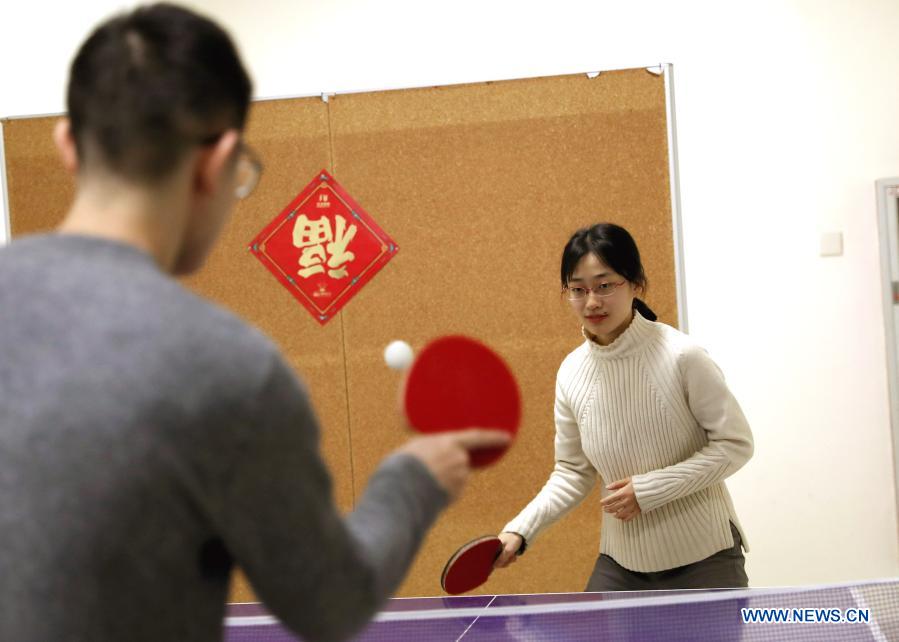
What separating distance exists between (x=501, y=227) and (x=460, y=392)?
2826 millimetres

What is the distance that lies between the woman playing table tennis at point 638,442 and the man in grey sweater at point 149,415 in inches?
60.0

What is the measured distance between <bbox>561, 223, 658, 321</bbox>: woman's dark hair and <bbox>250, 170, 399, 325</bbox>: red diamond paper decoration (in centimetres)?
152

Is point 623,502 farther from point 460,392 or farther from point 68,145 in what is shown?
point 68,145

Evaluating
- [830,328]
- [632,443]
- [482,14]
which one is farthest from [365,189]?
[830,328]

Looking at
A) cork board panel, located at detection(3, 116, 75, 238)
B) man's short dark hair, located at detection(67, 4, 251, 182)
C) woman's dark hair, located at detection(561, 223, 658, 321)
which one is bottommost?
woman's dark hair, located at detection(561, 223, 658, 321)

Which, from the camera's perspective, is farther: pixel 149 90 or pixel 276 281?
pixel 276 281

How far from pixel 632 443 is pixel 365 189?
6.33 feet

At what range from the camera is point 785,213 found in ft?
14.3

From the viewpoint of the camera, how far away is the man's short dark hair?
2.63 feet

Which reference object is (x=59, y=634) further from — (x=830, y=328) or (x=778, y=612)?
(x=830, y=328)

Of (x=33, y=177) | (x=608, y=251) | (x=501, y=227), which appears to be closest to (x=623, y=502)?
(x=608, y=251)

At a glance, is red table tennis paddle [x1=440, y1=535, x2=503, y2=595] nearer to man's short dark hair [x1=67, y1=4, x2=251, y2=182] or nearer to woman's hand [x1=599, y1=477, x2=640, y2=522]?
woman's hand [x1=599, y1=477, x2=640, y2=522]

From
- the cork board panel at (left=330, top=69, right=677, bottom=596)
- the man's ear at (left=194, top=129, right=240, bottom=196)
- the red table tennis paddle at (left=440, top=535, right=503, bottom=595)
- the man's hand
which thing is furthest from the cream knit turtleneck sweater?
the man's ear at (left=194, top=129, right=240, bottom=196)

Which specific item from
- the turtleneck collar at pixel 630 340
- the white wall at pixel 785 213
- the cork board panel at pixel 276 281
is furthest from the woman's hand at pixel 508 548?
the white wall at pixel 785 213
